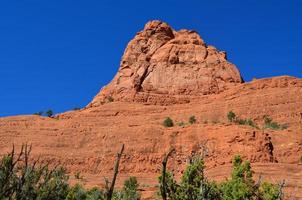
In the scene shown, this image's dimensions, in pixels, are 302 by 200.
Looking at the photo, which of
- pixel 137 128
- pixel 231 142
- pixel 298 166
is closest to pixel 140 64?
pixel 137 128

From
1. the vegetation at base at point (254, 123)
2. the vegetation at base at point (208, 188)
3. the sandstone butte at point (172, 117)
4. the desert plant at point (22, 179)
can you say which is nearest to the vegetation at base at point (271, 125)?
the vegetation at base at point (254, 123)

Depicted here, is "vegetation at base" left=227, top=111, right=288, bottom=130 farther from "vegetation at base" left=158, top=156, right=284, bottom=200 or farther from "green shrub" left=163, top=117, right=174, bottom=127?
"vegetation at base" left=158, top=156, right=284, bottom=200

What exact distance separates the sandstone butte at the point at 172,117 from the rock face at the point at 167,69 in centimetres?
20

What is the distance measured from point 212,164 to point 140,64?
52.7 m

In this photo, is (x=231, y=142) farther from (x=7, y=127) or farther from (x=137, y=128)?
(x=7, y=127)

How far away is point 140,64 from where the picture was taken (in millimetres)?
111125

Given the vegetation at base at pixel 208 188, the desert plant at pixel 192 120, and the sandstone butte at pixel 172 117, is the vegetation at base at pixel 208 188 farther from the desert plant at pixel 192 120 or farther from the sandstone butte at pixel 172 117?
the desert plant at pixel 192 120

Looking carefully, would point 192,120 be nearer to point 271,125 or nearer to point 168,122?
point 168,122

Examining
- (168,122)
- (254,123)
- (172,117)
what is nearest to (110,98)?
(172,117)

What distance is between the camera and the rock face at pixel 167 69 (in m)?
102

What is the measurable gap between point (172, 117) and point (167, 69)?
2160 cm

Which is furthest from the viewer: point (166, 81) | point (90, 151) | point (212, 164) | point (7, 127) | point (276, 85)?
point (166, 81)

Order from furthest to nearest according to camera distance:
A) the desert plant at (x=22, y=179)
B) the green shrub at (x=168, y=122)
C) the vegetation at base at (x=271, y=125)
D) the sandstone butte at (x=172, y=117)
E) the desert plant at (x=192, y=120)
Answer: the desert plant at (x=192, y=120), the green shrub at (x=168, y=122), the vegetation at base at (x=271, y=125), the sandstone butte at (x=172, y=117), the desert plant at (x=22, y=179)

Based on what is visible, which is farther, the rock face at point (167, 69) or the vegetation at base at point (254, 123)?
the rock face at point (167, 69)
